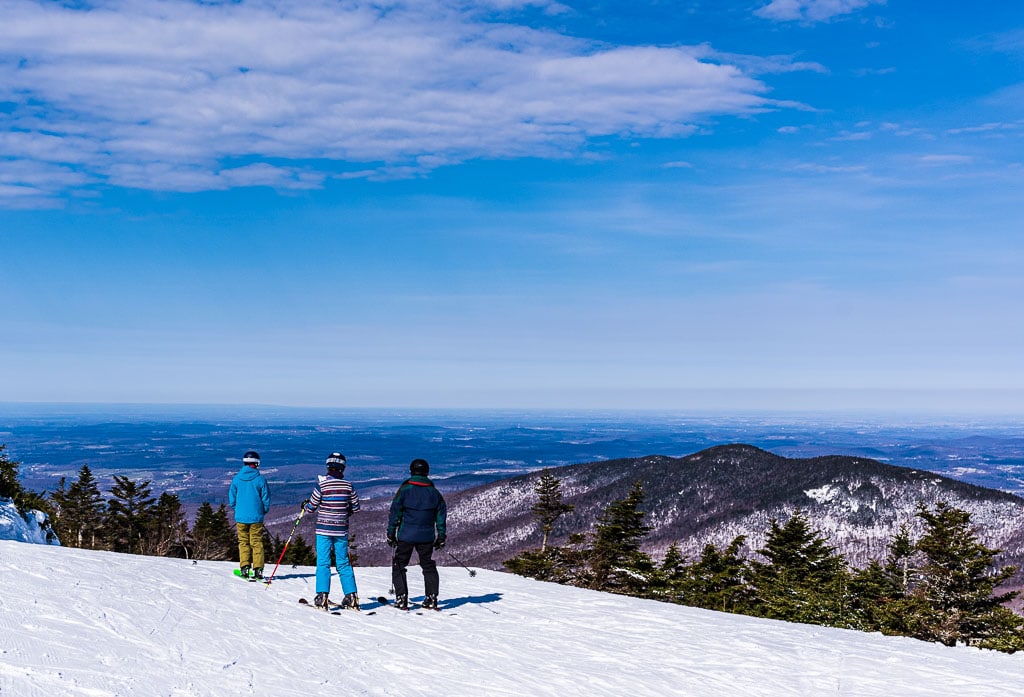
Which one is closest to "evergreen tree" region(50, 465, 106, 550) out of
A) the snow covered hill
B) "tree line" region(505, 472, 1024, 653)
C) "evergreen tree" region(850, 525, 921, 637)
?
"tree line" region(505, 472, 1024, 653)

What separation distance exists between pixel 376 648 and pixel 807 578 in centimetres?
4703

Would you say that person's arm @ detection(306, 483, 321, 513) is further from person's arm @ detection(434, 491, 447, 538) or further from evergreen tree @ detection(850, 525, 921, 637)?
evergreen tree @ detection(850, 525, 921, 637)

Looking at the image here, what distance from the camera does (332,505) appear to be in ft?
42.7

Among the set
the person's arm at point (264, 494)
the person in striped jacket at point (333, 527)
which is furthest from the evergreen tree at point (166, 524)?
the person in striped jacket at point (333, 527)

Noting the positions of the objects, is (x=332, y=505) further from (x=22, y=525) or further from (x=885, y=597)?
(x=885, y=597)

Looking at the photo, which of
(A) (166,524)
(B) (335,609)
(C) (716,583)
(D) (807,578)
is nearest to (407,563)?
(B) (335,609)

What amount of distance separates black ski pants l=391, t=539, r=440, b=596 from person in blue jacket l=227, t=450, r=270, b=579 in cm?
302

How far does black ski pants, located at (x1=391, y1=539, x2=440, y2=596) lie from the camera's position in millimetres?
13281

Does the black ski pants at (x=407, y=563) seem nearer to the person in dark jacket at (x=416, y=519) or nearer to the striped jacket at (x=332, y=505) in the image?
the person in dark jacket at (x=416, y=519)

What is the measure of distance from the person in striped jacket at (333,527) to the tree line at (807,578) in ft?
92.0

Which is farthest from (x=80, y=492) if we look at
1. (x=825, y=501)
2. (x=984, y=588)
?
(x=825, y=501)

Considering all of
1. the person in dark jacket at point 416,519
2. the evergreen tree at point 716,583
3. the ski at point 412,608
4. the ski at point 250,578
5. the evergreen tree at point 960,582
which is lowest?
the evergreen tree at point 716,583

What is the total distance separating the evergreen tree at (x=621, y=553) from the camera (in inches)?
1821

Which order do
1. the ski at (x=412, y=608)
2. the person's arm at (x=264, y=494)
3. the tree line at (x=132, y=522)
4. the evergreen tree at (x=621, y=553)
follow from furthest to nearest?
the tree line at (x=132, y=522), the evergreen tree at (x=621, y=553), the person's arm at (x=264, y=494), the ski at (x=412, y=608)
